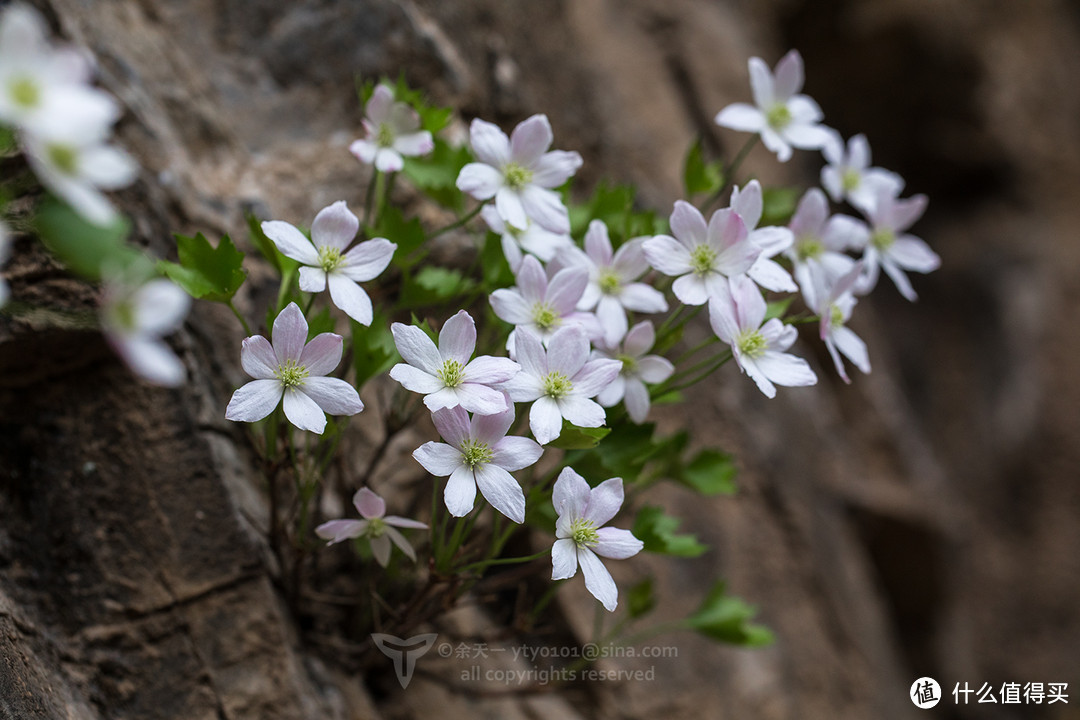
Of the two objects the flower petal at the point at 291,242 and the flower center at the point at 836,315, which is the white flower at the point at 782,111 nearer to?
the flower center at the point at 836,315

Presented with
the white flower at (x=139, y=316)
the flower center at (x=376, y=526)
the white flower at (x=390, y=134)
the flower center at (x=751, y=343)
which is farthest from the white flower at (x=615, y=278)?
the white flower at (x=139, y=316)

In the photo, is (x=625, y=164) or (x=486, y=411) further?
(x=625, y=164)

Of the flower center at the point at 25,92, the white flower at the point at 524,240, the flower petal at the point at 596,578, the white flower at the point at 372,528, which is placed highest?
the white flower at the point at 524,240

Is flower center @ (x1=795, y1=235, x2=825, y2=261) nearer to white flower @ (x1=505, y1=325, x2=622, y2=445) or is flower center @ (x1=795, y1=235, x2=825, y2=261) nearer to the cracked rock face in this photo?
white flower @ (x1=505, y1=325, x2=622, y2=445)

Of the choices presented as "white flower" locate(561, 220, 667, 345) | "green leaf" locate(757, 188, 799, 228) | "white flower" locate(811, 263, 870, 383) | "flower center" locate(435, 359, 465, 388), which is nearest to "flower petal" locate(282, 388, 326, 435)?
"flower center" locate(435, 359, 465, 388)

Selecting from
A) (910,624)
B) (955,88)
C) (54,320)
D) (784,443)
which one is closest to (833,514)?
(784,443)

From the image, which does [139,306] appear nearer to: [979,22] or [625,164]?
[625,164]
